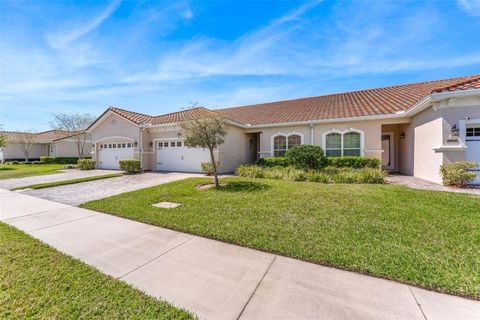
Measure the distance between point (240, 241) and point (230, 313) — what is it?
1766 mm

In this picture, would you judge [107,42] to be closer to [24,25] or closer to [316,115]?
[24,25]

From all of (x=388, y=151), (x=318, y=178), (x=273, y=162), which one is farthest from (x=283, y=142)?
(x=388, y=151)

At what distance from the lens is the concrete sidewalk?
91.9 inches

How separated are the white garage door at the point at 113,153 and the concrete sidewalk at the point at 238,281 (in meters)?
13.3

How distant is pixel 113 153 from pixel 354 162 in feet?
62.7

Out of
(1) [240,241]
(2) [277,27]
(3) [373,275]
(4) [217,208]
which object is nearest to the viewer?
(3) [373,275]

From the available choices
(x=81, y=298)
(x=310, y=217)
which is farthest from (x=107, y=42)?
(x=310, y=217)

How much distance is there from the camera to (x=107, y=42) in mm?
8891

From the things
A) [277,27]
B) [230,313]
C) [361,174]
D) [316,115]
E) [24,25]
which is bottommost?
[230,313]

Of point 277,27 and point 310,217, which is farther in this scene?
point 277,27

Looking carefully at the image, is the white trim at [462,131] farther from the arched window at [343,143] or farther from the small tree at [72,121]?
the small tree at [72,121]

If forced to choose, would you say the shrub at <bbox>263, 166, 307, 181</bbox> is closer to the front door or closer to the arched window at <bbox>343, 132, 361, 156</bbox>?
the arched window at <bbox>343, 132, 361, 156</bbox>

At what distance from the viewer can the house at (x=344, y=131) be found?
852cm

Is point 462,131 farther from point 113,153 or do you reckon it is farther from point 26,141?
point 26,141
